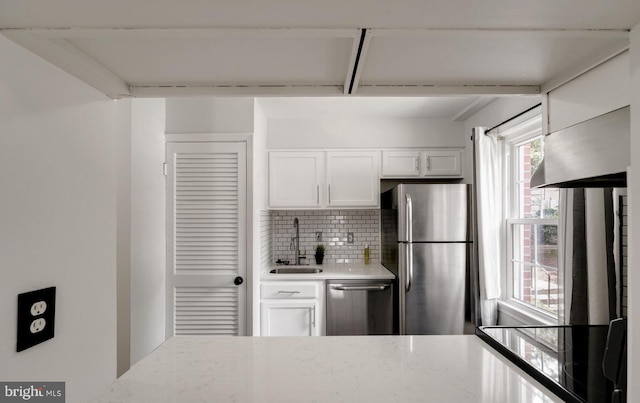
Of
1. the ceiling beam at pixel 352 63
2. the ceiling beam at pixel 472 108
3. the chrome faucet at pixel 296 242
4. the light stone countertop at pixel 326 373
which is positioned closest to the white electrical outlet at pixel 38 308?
the light stone countertop at pixel 326 373

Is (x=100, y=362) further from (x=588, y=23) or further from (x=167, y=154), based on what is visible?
(x=167, y=154)

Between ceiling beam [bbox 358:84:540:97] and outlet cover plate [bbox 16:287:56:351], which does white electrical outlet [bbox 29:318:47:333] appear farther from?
ceiling beam [bbox 358:84:540:97]

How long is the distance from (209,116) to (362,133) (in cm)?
151

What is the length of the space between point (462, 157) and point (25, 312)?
3513 millimetres

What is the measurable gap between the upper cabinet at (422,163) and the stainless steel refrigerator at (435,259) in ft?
1.82

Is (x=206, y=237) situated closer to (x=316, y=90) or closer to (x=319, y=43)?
(x=316, y=90)

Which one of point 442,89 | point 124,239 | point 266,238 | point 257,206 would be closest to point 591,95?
→ point 442,89

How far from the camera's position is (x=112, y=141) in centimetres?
108

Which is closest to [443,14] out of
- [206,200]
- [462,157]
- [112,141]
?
[112,141]

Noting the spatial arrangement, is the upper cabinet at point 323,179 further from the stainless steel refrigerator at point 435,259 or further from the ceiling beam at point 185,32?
the ceiling beam at point 185,32

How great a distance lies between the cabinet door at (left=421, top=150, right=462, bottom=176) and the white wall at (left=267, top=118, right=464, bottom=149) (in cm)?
10

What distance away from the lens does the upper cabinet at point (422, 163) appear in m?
3.50

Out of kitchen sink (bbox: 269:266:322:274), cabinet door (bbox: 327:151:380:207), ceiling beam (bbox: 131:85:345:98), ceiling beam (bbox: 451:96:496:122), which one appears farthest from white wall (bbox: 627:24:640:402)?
kitchen sink (bbox: 269:266:322:274)

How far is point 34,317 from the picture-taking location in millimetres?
785
